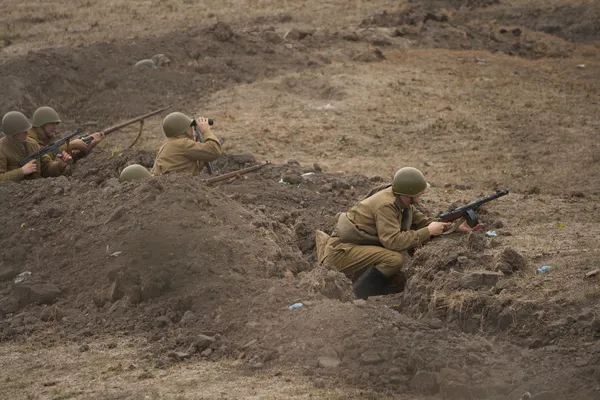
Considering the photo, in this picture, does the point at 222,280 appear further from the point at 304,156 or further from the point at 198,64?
the point at 198,64

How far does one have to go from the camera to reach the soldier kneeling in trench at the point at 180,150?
39.2 feet

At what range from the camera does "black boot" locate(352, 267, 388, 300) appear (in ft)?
34.8

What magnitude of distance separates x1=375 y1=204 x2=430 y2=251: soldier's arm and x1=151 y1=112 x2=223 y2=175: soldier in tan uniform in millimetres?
2421

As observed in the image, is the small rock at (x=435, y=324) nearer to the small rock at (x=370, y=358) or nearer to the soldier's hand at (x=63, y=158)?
the small rock at (x=370, y=358)

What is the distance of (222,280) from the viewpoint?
31.0 ft

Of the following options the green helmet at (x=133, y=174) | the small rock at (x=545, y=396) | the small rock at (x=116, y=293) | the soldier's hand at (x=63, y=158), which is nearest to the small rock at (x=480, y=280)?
the small rock at (x=545, y=396)

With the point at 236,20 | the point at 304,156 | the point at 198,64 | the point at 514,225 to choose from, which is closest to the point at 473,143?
the point at 304,156

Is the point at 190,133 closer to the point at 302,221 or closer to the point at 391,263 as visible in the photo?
the point at 302,221

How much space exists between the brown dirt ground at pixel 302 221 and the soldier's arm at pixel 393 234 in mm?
237

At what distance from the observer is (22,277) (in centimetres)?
1038

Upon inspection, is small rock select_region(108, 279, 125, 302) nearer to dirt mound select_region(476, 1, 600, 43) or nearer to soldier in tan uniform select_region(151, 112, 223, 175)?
soldier in tan uniform select_region(151, 112, 223, 175)

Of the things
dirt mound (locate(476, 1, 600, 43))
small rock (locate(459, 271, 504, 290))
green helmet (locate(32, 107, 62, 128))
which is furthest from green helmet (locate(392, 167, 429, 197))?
dirt mound (locate(476, 1, 600, 43))

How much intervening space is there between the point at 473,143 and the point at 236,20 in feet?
30.4

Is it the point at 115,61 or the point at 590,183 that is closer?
the point at 590,183
